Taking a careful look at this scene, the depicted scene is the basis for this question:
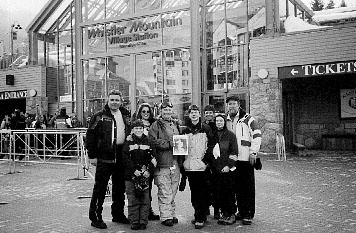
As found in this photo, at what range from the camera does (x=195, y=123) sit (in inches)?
241

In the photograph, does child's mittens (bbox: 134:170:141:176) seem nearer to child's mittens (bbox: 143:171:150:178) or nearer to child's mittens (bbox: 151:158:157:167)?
child's mittens (bbox: 143:171:150:178)

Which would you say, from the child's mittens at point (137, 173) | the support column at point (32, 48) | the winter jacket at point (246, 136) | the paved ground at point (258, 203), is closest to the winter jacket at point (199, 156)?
the winter jacket at point (246, 136)

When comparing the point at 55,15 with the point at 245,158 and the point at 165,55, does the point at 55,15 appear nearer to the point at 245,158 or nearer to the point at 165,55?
the point at 165,55

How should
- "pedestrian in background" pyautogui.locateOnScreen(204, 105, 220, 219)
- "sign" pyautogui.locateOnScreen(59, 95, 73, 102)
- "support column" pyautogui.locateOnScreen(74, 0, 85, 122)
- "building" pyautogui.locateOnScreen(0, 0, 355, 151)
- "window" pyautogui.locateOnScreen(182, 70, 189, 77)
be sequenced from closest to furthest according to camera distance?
"pedestrian in background" pyautogui.locateOnScreen(204, 105, 220, 219), "building" pyautogui.locateOnScreen(0, 0, 355, 151), "window" pyautogui.locateOnScreen(182, 70, 189, 77), "support column" pyautogui.locateOnScreen(74, 0, 85, 122), "sign" pyautogui.locateOnScreen(59, 95, 73, 102)

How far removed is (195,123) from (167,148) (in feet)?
1.80

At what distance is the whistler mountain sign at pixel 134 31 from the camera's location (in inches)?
771

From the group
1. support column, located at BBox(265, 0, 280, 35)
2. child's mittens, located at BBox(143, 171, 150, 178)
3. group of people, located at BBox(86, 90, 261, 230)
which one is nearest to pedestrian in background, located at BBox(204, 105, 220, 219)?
group of people, located at BBox(86, 90, 261, 230)

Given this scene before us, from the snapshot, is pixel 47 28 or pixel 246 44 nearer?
pixel 246 44

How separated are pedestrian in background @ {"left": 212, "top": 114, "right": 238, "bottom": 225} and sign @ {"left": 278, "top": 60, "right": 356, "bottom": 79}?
10.1m

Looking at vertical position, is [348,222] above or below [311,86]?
below

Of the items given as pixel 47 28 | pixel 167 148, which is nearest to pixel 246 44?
pixel 47 28

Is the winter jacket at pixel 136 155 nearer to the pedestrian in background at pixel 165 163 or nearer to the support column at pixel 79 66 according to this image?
the pedestrian in background at pixel 165 163

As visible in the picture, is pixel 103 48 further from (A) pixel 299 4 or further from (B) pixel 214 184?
(B) pixel 214 184

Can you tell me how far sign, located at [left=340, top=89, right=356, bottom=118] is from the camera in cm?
1795
